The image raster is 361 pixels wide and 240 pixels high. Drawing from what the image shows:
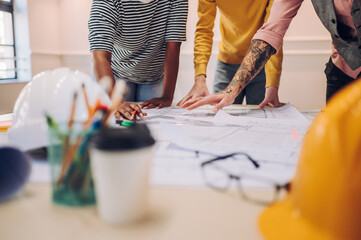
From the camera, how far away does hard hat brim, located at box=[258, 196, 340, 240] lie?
0.32 m

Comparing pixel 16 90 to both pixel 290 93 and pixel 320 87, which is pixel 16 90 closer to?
pixel 290 93

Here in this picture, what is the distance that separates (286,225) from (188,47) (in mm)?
3221

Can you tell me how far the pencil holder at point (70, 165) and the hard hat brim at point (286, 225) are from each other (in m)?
0.23

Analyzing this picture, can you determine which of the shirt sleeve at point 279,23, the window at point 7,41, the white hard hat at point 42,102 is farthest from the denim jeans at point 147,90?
the window at point 7,41

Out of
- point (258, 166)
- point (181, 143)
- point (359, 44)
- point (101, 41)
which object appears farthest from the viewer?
point (101, 41)

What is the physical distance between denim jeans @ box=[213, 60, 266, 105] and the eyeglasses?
3.84 ft

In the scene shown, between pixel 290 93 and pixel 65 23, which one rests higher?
pixel 65 23

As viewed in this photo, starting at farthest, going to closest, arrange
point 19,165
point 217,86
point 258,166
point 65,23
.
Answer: point 65,23 < point 217,86 < point 258,166 < point 19,165

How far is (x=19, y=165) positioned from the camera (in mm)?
431

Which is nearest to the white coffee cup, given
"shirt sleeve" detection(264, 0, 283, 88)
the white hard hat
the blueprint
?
the blueprint

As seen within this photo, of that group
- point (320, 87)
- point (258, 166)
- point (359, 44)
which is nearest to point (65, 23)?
point (320, 87)

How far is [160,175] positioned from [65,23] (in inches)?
149

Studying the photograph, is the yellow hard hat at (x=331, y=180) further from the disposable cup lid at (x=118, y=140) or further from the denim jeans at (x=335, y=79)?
the denim jeans at (x=335, y=79)

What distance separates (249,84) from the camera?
67.4 inches
